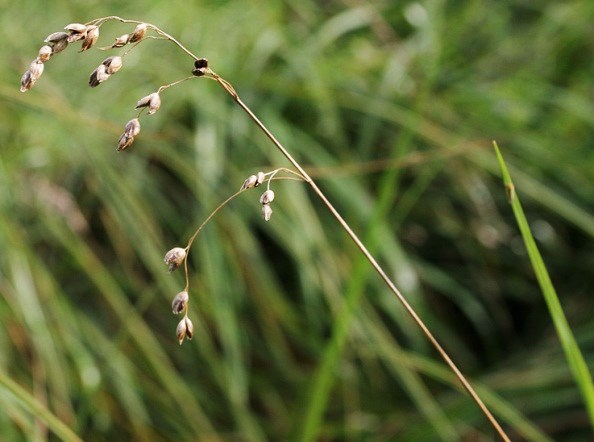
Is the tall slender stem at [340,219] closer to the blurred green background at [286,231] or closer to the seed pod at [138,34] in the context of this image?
the seed pod at [138,34]

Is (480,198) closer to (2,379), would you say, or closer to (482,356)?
(482,356)

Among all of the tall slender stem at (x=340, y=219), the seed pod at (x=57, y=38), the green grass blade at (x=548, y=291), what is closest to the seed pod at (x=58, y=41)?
the seed pod at (x=57, y=38)

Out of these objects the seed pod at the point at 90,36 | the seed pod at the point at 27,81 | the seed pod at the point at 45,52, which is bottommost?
the seed pod at the point at 90,36

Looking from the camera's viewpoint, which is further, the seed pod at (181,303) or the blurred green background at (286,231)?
the blurred green background at (286,231)

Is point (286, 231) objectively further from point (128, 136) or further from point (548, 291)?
point (128, 136)

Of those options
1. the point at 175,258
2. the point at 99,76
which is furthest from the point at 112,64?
the point at 175,258

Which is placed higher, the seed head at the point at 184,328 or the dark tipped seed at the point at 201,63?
the dark tipped seed at the point at 201,63

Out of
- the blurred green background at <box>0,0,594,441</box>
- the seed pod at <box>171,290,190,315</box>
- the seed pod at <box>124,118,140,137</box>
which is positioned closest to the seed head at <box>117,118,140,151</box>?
the seed pod at <box>124,118,140,137</box>

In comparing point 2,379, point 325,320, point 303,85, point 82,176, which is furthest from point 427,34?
point 2,379

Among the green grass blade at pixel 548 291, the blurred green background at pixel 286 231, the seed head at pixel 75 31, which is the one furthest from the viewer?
the blurred green background at pixel 286 231
